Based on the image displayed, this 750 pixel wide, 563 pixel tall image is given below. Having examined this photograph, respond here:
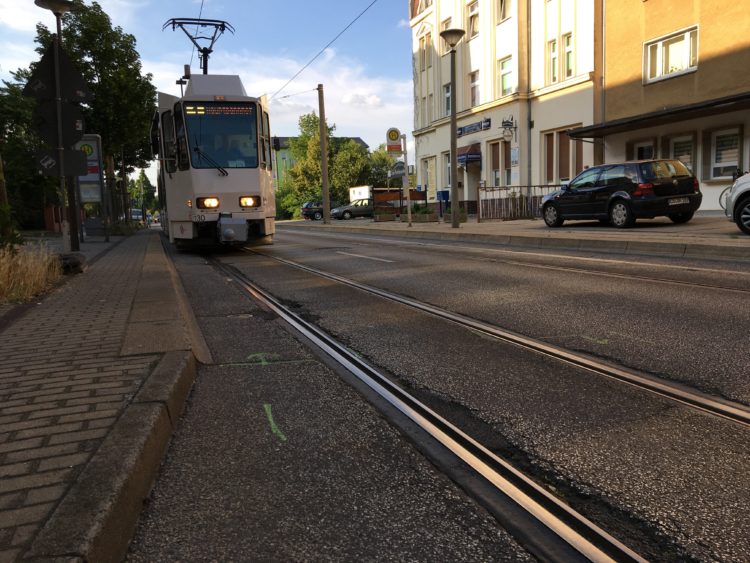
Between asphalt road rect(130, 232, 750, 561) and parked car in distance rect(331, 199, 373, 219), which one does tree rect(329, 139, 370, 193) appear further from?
asphalt road rect(130, 232, 750, 561)

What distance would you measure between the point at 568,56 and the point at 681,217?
12.5 meters

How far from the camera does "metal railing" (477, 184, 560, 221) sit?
25.2m

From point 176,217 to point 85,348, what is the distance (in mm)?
10250

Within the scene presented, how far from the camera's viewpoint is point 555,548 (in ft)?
7.20

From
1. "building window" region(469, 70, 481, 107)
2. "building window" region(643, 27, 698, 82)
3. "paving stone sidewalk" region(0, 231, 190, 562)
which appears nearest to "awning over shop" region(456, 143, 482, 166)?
"building window" region(469, 70, 481, 107)

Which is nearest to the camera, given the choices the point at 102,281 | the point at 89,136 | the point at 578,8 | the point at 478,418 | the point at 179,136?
the point at 478,418

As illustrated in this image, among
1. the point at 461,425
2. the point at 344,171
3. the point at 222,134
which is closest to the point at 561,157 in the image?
the point at 222,134

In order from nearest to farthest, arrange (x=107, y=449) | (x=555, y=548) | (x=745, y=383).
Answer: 1. (x=555, y=548)
2. (x=107, y=449)
3. (x=745, y=383)

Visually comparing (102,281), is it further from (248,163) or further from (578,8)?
(578,8)

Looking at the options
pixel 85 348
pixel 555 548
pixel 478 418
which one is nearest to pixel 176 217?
pixel 85 348

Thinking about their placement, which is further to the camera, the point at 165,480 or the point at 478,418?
the point at 478,418

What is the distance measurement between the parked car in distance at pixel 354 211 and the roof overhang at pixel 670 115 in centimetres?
2872

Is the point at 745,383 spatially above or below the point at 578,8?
below

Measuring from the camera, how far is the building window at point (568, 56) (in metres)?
26.1
